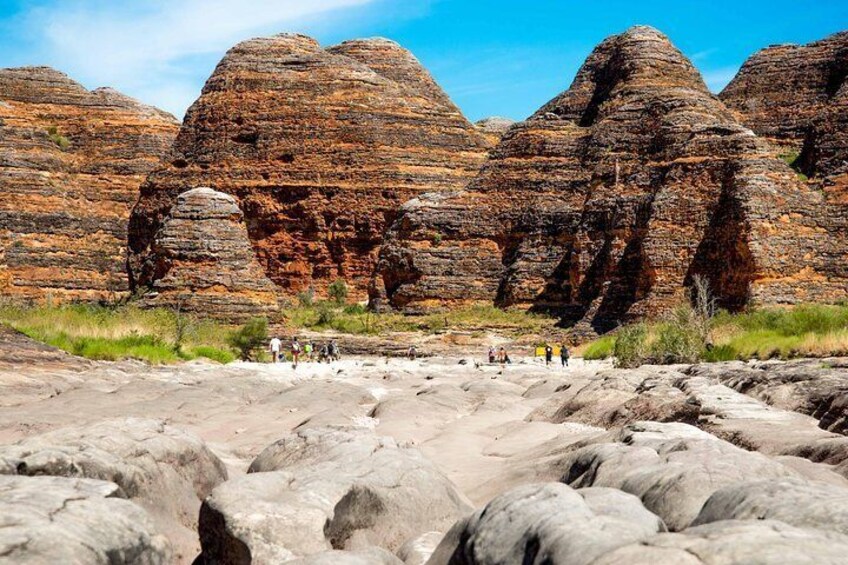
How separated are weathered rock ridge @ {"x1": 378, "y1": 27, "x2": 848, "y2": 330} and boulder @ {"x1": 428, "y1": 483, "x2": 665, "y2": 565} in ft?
102

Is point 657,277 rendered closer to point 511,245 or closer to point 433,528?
point 511,245

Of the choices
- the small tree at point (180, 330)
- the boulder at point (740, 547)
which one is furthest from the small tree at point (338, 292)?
the boulder at point (740, 547)

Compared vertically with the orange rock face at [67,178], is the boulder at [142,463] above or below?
below

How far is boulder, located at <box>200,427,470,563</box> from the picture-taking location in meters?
7.69

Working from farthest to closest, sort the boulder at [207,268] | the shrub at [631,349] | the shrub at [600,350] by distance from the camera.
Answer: the boulder at [207,268] < the shrub at [600,350] < the shrub at [631,349]

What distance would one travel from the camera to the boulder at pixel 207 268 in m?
40.5

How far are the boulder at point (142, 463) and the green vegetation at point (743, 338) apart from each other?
16970 mm

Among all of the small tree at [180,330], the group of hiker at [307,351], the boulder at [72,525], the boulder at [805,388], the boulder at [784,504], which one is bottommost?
the group of hiker at [307,351]

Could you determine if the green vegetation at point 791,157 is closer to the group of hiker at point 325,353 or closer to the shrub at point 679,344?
the group of hiker at point 325,353

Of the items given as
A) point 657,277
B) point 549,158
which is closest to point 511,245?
point 549,158

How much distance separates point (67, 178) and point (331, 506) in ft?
192

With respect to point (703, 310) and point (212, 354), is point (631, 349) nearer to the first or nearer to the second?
point (703, 310)

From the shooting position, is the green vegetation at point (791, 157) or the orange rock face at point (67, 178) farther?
the orange rock face at point (67, 178)

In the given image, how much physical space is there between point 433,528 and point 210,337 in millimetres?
27314
